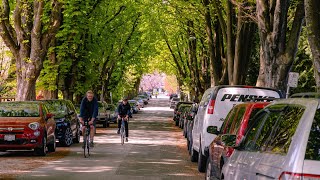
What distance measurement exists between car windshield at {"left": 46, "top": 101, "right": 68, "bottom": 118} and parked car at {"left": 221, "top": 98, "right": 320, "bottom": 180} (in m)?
15.8

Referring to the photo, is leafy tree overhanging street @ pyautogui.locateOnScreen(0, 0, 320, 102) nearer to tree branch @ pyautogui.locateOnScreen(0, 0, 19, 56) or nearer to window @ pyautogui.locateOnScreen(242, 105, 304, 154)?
tree branch @ pyautogui.locateOnScreen(0, 0, 19, 56)

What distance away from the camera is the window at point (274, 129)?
16.9ft

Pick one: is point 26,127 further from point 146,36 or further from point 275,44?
point 146,36

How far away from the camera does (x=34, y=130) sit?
17078mm

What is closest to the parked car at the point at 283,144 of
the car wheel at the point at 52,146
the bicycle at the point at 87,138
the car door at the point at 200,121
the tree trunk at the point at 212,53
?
the car door at the point at 200,121

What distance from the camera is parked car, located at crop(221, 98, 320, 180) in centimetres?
466

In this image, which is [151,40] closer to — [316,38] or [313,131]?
[316,38]

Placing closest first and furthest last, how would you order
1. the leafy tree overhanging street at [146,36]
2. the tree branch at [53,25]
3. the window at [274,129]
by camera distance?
the window at [274,129], the leafy tree overhanging street at [146,36], the tree branch at [53,25]

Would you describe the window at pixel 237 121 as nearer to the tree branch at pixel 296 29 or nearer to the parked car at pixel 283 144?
the parked car at pixel 283 144

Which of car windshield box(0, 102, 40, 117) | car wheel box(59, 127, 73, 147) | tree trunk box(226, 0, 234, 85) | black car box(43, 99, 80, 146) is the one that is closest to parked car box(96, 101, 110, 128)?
tree trunk box(226, 0, 234, 85)

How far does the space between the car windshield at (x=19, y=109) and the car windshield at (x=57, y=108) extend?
11.7ft

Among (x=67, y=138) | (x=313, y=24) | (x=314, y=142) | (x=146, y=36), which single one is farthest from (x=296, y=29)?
(x=146, y=36)

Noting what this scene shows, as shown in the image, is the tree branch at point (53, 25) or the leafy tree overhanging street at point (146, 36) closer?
the leafy tree overhanging street at point (146, 36)

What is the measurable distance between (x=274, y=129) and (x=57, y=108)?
57.6 ft
